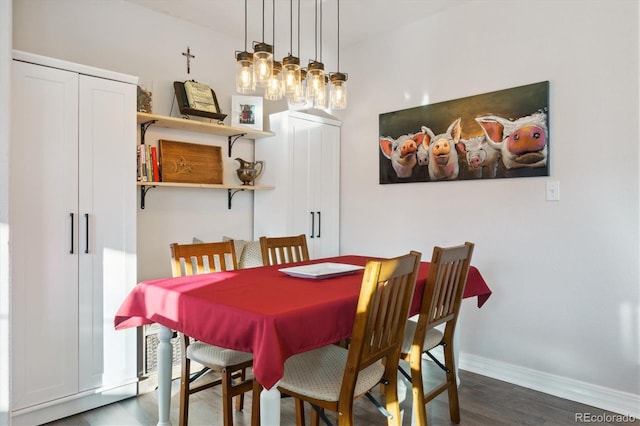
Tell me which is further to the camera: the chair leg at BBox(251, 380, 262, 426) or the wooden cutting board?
the wooden cutting board

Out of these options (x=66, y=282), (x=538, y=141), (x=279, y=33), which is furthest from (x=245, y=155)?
(x=538, y=141)

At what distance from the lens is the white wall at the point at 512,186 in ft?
8.14

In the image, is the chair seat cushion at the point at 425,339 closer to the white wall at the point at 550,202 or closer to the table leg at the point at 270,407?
the table leg at the point at 270,407

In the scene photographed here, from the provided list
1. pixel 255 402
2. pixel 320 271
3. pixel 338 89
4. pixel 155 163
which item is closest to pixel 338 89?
pixel 338 89

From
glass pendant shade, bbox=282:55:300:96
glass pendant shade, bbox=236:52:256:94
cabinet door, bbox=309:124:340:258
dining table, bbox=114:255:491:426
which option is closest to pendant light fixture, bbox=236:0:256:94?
glass pendant shade, bbox=236:52:256:94

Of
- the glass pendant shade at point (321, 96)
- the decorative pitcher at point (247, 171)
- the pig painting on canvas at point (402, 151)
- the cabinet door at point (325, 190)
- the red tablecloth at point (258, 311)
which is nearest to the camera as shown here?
the red tablecloth at point (258, 311)

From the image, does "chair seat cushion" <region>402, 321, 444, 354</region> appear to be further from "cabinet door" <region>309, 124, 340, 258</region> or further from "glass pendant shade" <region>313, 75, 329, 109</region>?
"cabinet door" <region>309, 124, 340, 258</region>

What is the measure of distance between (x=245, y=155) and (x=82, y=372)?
202cm

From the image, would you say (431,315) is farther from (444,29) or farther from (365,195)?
(444,29)

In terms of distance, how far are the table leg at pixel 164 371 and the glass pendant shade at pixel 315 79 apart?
141 centimetres

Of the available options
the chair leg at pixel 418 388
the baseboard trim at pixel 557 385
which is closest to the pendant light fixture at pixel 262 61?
the chair leg at pixel 418 388

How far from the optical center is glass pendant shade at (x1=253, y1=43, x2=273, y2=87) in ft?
6.79

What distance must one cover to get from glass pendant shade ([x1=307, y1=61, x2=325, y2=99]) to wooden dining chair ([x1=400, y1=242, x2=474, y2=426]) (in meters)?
1.05

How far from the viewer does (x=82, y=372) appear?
2.43 m
